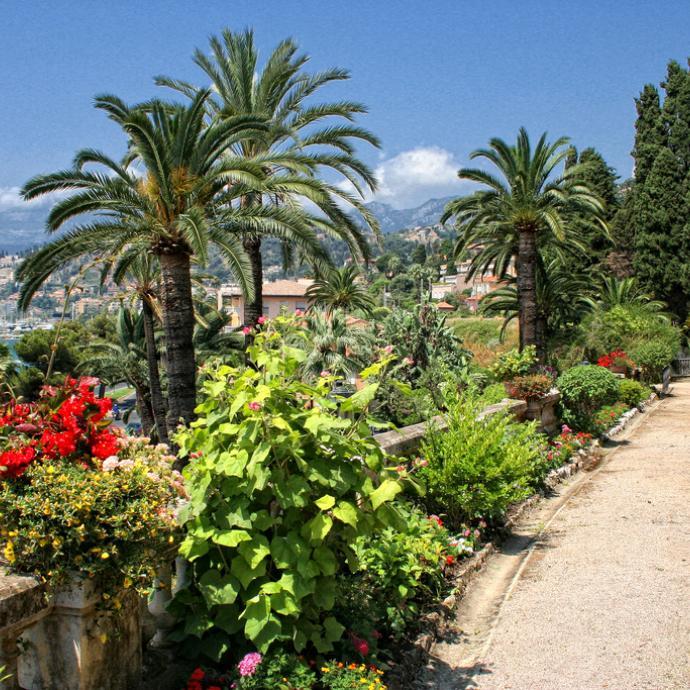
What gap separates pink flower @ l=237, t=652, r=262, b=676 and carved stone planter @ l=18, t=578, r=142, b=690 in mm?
591

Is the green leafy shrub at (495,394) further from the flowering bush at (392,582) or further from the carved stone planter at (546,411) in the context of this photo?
the flowering bush at (392,582)

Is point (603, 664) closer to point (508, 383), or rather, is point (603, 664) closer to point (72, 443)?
point (72, 443)

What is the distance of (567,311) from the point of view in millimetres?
32594

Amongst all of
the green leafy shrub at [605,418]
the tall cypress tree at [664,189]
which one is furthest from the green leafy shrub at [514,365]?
the tall cypress tree at [664,189]

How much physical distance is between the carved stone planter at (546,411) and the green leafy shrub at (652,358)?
14.0m

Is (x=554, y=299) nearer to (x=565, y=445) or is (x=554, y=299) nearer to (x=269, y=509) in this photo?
(x=565, y=445)

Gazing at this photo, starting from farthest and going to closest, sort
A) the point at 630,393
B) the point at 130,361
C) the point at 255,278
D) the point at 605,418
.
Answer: the point at 130,361, the point at 630,393, the point at 255,278, the point at 605,418

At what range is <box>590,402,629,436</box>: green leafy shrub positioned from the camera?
1288 centimetres

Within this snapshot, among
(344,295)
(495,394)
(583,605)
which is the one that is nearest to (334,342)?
(344,295)

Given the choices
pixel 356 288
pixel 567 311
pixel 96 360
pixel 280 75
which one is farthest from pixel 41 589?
pixel 356 288

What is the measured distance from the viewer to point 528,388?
1072 centimetres

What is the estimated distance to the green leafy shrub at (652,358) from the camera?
24516 millimetres

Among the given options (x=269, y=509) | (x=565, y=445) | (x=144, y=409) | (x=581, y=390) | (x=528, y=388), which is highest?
(x=269, y=509)

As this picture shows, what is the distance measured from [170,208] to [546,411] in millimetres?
6563
